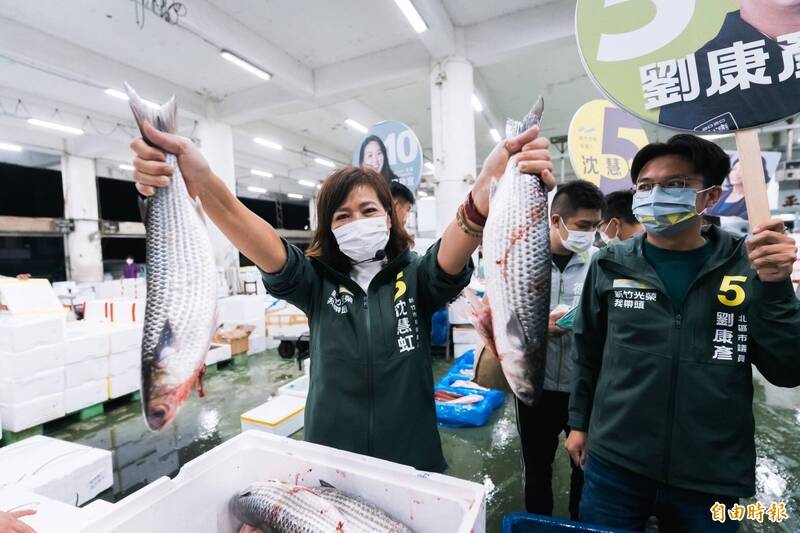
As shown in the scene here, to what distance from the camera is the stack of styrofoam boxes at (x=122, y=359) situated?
4332 millimetres

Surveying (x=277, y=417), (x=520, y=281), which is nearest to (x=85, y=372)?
(x=277, y=417)

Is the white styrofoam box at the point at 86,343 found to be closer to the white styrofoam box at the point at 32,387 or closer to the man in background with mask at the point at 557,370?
the white styrofoam box at the point at 32,387

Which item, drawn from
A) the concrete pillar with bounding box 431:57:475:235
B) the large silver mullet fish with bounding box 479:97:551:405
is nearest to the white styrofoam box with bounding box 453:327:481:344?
the concrete pillar with bounding box 431:57:475:235

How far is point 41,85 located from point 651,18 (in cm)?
1080

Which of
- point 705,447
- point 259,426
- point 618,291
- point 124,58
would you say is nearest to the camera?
point 705,447

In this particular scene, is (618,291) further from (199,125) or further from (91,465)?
(199,125)

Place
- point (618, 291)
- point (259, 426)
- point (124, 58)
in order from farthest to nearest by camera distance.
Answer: point (124, 58) < point (259, 426) < point (618, 291)

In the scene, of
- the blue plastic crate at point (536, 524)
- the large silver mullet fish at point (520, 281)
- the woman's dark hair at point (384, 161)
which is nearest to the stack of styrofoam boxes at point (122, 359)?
the woman's dark hair at point (384, 161)

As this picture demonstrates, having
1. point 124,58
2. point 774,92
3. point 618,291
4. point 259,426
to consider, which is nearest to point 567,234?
point 618,291

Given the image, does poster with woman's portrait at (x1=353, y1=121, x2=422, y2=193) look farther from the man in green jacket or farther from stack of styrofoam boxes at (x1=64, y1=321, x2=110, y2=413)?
the man in green jacket

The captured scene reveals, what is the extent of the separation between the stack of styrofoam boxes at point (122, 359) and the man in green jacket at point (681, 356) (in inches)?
185

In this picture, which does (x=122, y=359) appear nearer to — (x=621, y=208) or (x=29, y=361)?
(x=29, y=361)

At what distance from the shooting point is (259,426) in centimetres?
333

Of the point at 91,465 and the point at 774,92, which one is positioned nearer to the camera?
the point at 774,92
